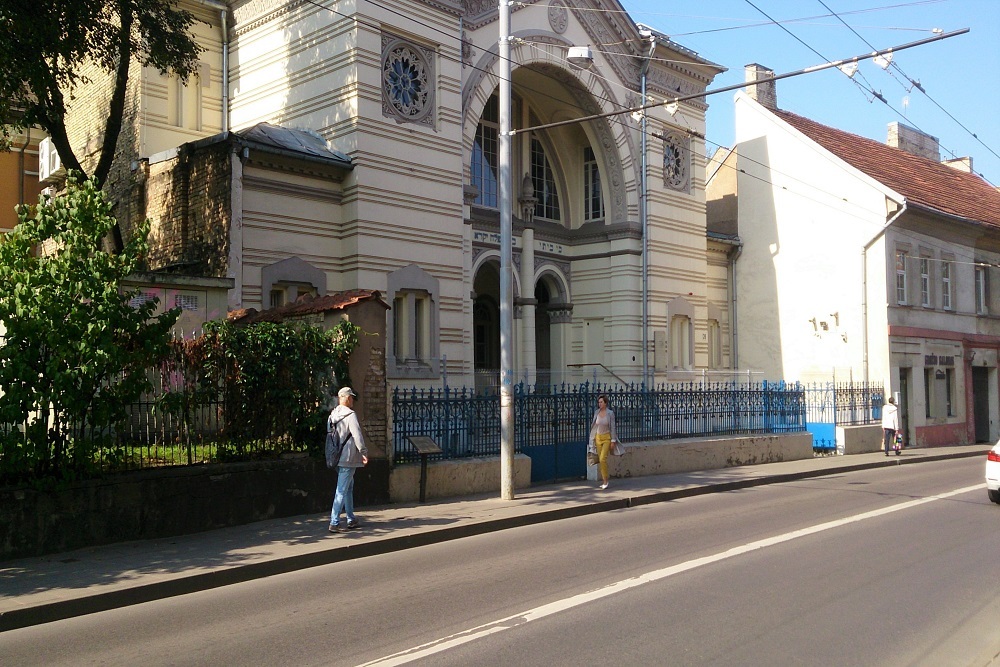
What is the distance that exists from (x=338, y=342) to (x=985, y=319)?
29948 mm

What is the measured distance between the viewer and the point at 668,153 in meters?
29.5

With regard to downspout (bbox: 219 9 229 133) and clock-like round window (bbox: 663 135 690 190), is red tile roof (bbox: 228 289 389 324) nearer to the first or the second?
downspout (bbox: 219 9 229 133)

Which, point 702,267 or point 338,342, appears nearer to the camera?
point 338,342

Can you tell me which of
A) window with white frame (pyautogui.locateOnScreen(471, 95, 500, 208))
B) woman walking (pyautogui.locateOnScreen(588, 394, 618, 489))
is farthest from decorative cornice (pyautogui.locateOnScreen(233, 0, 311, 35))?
woman walking (pyautogui.locateOnScreen(588, 394, 618, 489))

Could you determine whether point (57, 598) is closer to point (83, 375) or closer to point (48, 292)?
point (83, 375)

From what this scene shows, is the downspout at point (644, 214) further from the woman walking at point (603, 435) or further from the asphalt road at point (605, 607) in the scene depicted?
the asphalt road at point (605, 607)

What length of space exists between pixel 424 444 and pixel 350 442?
2.60 meters

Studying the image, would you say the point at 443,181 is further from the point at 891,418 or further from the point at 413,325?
the point at 891,418

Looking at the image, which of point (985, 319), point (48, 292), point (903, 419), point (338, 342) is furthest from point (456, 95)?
point (985, 319)

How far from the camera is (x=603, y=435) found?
17.2m

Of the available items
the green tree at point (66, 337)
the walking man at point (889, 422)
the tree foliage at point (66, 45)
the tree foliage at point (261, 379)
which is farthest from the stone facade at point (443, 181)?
the green tree at point (66, 337)

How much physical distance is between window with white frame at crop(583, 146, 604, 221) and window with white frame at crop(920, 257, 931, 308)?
11.6 m

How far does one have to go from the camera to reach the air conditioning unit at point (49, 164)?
23.1m

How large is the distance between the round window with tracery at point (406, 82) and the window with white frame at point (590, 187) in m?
8.83
